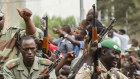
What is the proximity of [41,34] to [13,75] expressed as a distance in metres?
1.14

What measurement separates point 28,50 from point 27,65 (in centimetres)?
26

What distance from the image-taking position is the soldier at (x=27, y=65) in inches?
297

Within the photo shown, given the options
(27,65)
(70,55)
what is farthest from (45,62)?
(70,55)

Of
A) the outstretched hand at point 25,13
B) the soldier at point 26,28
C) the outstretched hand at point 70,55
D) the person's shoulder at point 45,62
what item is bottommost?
the person's shoulder at point 45,62

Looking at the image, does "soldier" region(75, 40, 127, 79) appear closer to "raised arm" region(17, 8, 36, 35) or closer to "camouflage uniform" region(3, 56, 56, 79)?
"camouflage uniform" region(3, 56, 56, 79)

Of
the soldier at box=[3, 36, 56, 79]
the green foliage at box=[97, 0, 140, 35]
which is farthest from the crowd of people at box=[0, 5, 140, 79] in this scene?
the green foliage at box=[97, 0, 140, 35]

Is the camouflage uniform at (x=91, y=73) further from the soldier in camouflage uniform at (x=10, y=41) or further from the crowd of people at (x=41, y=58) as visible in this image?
the soldier in camouflage uniform at (x=10, y=41)

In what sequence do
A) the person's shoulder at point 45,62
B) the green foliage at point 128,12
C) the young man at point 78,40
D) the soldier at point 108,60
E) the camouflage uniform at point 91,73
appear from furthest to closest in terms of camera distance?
the green foliage at point 128,12 < the young man at point 78,40 < the person's shoulder at point 45,62 < the soldier at point 108,60 < the camouflage uniform at point 91,73

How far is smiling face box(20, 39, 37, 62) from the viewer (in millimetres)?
7516

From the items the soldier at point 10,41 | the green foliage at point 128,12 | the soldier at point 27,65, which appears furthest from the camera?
the green foliage at point 128,12

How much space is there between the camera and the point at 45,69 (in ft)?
24.6

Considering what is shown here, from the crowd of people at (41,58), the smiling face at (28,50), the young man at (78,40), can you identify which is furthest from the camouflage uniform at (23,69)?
the young man at (78,40)

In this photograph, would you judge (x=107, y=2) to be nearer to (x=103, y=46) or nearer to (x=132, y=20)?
(x=132, y=20)

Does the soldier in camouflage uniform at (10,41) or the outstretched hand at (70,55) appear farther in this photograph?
the soldier in camouflage uniform at (10,41)
